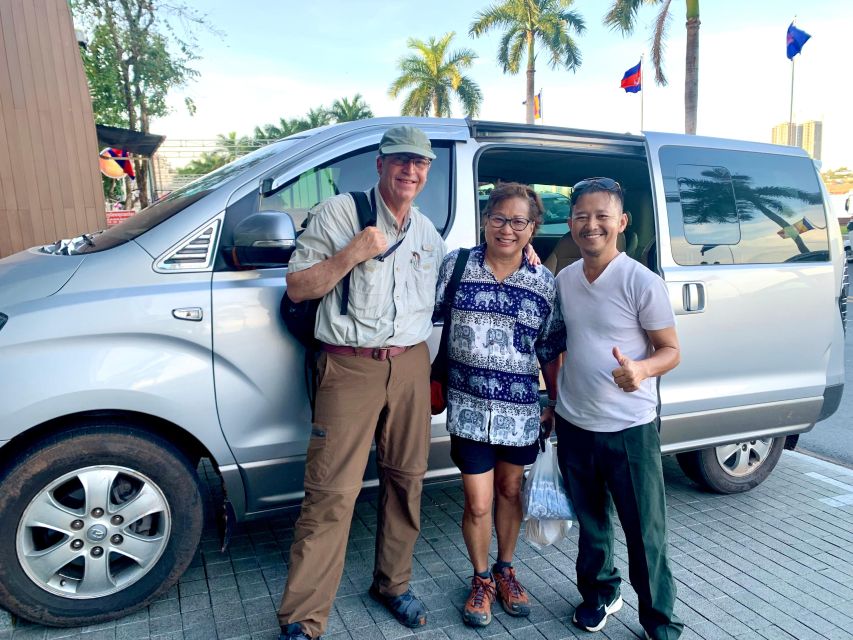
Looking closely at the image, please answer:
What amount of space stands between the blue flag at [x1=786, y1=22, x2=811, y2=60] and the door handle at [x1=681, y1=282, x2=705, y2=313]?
17.6 m

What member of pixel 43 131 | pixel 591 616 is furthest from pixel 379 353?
pixel 43 131

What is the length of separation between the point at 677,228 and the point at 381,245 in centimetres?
193

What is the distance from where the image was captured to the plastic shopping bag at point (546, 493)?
2.55 m

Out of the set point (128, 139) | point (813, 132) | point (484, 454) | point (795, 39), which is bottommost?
point (484, 454)

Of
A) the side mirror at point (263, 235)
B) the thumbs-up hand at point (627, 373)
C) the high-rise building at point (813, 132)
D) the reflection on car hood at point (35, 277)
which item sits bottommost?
the thumbs-up hand at point (627, 373)

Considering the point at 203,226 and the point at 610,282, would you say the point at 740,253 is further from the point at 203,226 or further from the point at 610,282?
the point at 203,226

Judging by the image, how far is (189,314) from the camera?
237cm

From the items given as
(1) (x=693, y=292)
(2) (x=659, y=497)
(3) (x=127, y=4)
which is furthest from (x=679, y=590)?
(3) (x=127, y=4)

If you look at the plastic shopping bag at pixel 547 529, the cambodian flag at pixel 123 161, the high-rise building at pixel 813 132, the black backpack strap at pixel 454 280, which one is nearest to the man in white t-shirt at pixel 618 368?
the plastic shopping bag at pixel 547 529

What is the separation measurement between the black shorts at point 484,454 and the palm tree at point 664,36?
1759 centimetres

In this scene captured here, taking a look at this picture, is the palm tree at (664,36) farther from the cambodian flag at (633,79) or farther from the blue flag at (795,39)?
the blue flag at (795,39)

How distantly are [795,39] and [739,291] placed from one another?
18005mm

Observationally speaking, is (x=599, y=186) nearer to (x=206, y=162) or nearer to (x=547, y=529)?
(x=547, y=529)

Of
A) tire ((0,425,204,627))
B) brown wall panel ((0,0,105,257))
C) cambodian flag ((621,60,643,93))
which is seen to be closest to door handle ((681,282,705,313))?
tire ((0,425,204,627))
